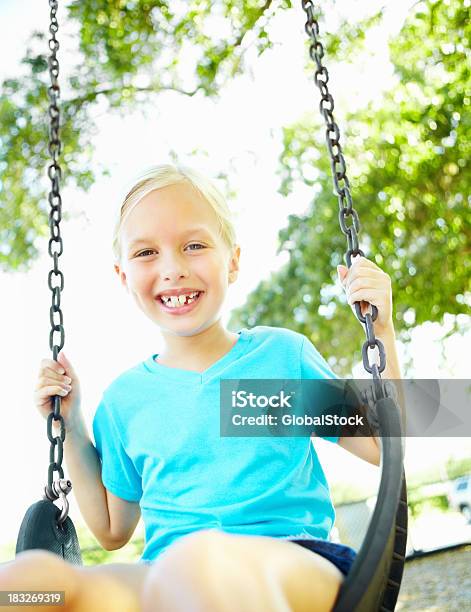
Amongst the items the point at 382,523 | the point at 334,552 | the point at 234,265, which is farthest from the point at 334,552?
the point at 234,265

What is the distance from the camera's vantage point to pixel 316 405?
1.38m

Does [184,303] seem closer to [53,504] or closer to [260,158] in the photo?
[53,504]

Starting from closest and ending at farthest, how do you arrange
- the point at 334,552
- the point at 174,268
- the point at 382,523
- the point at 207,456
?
1. the point at 382,523
2. the point at 334,552
3. the point at 207,456
4. the point at 174,268

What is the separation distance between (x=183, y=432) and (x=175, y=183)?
1.63ft

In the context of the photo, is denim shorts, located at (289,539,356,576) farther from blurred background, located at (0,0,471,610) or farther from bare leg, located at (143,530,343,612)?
blurred background, located at (0,0,471,610)

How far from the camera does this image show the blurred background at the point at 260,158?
4.39 metres

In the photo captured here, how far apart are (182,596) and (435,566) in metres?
7.00

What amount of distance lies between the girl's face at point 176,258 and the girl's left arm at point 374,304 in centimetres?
26

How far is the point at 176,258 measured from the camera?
140 centimetres

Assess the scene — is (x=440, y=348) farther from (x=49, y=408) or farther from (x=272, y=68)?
(x=49, y=408)

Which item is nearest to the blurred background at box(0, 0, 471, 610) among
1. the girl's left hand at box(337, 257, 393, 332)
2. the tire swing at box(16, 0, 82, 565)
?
the tire swing at box(16, 0, 82, 565)

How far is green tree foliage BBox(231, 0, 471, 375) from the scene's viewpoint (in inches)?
196

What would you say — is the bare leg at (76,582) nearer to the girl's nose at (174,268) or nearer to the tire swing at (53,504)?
the tire swing at (53,504)

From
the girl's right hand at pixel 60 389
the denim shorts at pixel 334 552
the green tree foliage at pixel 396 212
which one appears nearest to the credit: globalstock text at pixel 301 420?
the denim shorts at pixel 334 552
